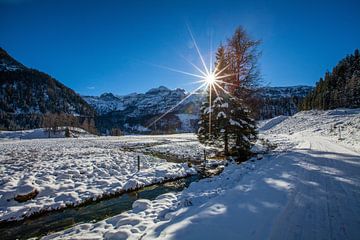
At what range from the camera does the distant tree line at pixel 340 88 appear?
7219cm

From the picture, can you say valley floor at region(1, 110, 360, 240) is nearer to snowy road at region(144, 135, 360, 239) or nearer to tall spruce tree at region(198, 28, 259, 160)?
snowy road at region(144, 135, 360, 239)

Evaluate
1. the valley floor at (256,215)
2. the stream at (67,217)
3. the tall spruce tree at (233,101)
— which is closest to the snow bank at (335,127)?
the tall spruce tree at (233,101)

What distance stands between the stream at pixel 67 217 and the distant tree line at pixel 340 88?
294ft

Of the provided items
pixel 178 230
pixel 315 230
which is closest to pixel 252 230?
pixel 315 230

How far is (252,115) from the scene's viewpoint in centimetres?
1670

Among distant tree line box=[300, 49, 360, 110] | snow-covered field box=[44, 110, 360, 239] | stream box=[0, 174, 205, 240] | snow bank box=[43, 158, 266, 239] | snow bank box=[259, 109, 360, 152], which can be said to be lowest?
stream box=[0, 174, 205, 240]

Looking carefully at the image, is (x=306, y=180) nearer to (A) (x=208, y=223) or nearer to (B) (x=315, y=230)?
(B) (x=315, y=230)

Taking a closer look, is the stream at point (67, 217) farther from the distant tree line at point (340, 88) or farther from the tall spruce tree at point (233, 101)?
the distant tree line at point (340, 88)

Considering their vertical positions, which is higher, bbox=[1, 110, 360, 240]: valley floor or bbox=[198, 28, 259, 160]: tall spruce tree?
bbox=[198, 28, 259, 160]: tall spruce tree

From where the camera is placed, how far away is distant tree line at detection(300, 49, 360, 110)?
237 feet

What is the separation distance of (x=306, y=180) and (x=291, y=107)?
538 feet

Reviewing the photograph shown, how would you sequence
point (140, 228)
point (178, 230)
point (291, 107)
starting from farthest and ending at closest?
1. point (291, 107)
2. point (140, 228)
3. point (178, 230)

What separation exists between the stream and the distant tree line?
294ft

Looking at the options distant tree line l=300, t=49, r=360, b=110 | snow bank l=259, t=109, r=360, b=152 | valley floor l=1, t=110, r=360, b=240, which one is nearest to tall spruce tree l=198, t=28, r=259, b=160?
valley floor l=1, t=110, r=360, b=240
